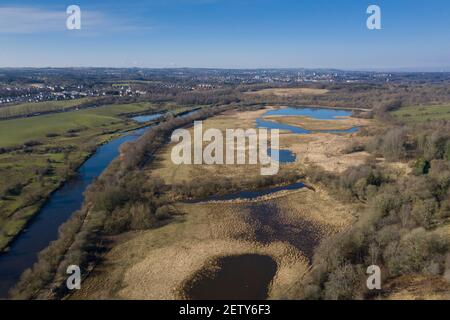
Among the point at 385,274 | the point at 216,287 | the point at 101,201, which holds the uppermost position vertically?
the point at 101,201

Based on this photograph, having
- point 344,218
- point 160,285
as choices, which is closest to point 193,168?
point 344,218

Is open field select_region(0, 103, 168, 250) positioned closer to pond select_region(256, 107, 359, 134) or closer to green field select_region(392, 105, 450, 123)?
pond select_region(256, 107, 359, 134)

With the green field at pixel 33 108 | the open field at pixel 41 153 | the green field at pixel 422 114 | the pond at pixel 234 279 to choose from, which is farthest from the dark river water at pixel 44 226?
the green field at pixel 422 114

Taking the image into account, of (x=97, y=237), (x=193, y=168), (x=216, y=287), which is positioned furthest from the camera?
(x=193, y=168)

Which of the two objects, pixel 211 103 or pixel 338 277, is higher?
pixel 211 103

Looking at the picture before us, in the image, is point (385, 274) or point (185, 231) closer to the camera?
point (385, 274)
